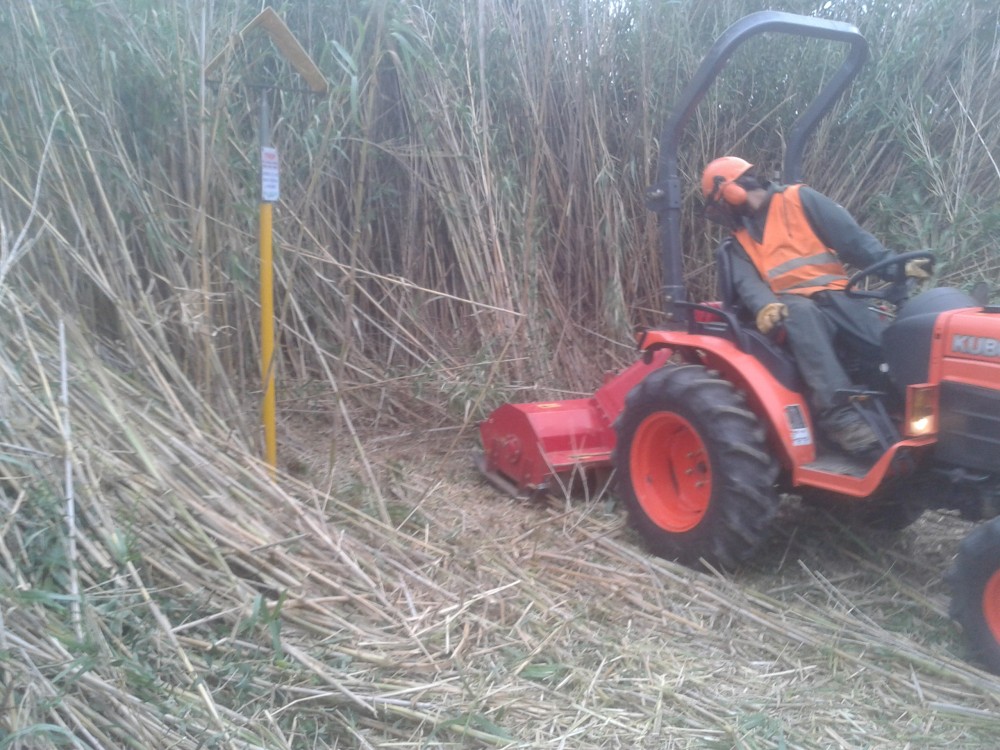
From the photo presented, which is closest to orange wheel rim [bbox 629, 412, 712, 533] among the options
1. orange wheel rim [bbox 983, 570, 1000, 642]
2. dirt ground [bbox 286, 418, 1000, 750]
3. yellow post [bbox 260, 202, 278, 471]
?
dirt ground [bbox 286, 418, 1000, 750]

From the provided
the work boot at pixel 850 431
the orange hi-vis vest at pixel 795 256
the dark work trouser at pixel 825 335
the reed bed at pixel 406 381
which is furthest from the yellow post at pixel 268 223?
the work boot at pixel 850 431

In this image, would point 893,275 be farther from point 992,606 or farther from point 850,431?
point 992,606

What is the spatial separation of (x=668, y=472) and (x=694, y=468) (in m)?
0.12

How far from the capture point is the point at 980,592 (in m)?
2.91

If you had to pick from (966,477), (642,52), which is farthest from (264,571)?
(642,52)

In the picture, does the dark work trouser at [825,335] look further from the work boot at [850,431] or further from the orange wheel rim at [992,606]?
the orange wheel rim at [992,606]

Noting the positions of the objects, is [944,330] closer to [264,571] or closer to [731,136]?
[264,571]

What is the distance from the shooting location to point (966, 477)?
3090mm

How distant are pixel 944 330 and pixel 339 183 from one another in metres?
3.60

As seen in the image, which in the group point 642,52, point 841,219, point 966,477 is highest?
point 642,52

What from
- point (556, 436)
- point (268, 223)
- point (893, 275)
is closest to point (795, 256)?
point (893, 275)

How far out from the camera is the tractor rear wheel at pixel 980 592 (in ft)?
9.41

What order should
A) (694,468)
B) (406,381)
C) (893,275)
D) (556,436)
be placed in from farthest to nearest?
1. (406,381)
2. (556,436)
3. (694,468)
4. (893,275)

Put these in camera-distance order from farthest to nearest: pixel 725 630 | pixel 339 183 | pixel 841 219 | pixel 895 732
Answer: pixel 339 183
pixel 841 219
pixel 725 630
pixel 895 732
